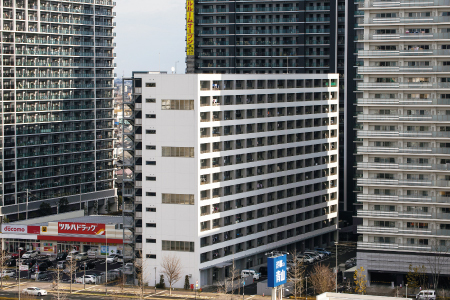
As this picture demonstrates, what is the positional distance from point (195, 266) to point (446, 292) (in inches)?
1492

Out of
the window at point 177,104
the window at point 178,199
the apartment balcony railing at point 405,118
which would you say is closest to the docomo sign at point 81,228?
the window at point 178,199

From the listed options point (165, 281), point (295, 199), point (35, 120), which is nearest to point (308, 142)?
point (295, 199)

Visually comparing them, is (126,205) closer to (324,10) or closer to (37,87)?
(37,87)

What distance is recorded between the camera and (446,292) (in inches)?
4887

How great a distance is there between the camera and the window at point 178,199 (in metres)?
131

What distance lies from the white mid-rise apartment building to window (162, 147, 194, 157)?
6.2 inches

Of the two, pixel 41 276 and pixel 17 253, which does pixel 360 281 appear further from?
pixel 17 253

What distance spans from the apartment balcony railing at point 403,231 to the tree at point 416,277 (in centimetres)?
501

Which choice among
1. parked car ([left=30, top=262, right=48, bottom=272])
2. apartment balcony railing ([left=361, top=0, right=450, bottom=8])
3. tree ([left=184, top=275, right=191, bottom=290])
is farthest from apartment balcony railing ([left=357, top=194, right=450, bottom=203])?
parked car ([left=30, top=262, right=48, bottom=272])

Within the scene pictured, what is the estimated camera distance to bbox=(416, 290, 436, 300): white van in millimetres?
120562

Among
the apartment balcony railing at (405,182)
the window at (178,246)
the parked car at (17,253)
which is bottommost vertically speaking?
the parked car at (17,253)

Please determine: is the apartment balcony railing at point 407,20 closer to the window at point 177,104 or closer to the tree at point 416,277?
the window at point 177,104

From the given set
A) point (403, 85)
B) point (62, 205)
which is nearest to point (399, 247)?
point (403, 85)

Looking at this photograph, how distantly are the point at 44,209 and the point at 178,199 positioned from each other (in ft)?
222
